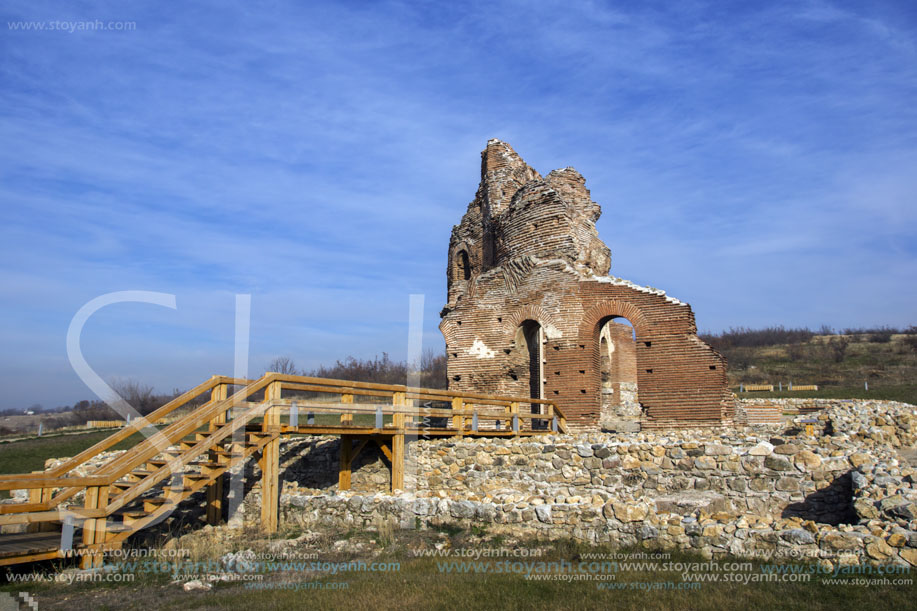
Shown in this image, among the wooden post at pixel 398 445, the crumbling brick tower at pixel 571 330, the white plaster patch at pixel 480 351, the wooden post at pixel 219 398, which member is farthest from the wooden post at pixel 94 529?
the white plaster patch at pixel 480 351

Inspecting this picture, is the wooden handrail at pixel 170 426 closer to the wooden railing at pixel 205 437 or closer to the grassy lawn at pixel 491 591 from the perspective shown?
the wooden railing at pixel 205 437

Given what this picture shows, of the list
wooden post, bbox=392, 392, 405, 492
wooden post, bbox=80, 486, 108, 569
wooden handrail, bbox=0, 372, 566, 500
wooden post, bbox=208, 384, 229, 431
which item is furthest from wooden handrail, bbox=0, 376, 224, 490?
wooden post, bbox=392, 392, 405, 492

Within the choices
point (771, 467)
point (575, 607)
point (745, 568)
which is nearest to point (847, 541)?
point (745, 568)

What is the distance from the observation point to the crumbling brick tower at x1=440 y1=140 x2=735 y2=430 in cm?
1547

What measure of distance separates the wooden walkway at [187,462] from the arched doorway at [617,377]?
9800 millimetres

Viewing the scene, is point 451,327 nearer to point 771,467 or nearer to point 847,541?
point 771,467

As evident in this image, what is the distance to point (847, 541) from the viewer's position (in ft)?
20.9

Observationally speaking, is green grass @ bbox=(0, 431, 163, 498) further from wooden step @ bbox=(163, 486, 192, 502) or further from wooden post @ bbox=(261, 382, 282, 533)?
wooden step @ bbox=(163, 486, 192, 502)

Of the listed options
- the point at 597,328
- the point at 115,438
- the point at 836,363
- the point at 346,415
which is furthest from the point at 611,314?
the point at 836,363

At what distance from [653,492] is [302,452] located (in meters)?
7.71

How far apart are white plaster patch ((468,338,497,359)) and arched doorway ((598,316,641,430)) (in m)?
5.62

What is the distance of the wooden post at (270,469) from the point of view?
32.3 ft

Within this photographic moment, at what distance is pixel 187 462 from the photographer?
889 cm

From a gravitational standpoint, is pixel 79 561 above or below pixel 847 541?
below
